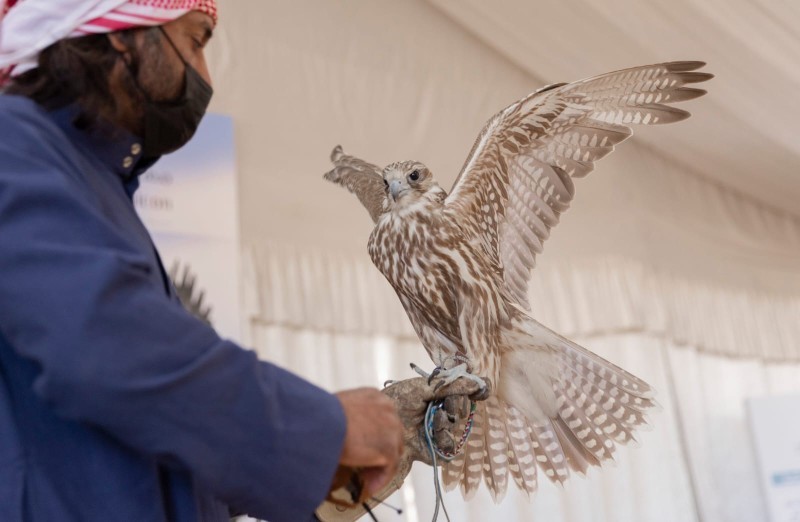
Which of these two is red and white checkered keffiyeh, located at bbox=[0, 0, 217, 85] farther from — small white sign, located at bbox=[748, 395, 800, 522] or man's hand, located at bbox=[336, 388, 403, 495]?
small white sign, located at bbox=[748, 395, 800, 522]

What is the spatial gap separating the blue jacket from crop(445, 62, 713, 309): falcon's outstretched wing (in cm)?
94

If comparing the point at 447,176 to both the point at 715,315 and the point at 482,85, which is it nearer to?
the point at 482,85

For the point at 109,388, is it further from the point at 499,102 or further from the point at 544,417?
the point at 499,102

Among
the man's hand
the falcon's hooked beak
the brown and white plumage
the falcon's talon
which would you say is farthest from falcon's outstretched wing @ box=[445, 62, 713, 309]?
the man's hand

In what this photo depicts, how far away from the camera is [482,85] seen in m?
4.02

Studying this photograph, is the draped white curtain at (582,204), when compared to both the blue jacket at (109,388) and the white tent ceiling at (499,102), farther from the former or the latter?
the blue jacket at (109,388)

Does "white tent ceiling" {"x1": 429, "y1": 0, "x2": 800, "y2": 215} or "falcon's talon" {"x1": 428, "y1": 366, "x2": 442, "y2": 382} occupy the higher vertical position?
"white tent ceiling" {"x1": 429, "y1": 0, "x2": 800, "y2": 215}

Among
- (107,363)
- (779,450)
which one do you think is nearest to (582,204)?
(779,450)

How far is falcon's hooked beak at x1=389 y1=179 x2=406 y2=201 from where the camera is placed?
5.22 feet

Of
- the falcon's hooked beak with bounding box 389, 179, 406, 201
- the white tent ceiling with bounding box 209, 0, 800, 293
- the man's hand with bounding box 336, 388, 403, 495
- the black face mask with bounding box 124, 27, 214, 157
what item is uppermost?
the white tent ceiling with bounding box 209, 0, 800, 293

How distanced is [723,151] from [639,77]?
2647 millimetres

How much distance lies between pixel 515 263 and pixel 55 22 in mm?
1045

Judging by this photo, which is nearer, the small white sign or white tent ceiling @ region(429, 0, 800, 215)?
white tent ceiling @ region(429, 0, 800, 215)

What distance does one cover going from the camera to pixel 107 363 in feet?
2.33
